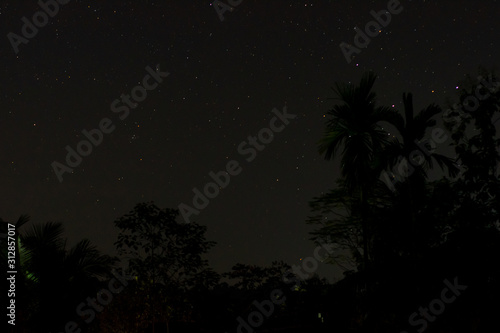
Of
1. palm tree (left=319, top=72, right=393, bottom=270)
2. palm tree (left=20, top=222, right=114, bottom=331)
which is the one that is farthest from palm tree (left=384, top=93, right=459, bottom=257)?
palm tree (left=20, top=222, right=114, bottom=331)

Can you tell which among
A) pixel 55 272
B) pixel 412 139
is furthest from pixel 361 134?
pixel 55 272

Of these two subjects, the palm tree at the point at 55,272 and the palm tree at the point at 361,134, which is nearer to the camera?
the palm tree at the point at 55,272

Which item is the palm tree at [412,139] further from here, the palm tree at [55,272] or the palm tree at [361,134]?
the palm tree at [55,272]

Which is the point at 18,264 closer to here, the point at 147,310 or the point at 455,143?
the point at 147,310

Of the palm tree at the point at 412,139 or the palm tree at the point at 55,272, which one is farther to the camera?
the palm tree at the point at 412,139

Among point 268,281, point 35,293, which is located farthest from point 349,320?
point 35,293

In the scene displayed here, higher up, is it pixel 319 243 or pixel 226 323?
pixel 319 243

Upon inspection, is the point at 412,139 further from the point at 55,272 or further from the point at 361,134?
the point at 55,272

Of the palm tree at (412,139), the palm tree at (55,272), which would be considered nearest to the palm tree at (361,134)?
the palm tree at (412,139)

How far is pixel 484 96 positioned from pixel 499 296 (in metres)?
5.32

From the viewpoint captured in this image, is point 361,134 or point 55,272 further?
point 361,134

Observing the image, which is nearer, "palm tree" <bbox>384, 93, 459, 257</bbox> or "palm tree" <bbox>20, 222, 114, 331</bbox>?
"palm tree" <bbox>20, 222, 114, 331</bbox>

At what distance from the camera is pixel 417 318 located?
14656mm

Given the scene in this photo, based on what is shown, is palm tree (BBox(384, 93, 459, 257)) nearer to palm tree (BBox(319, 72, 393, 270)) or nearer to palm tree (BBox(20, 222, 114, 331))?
palm tree (BBox(319, 72, 393, 270))
